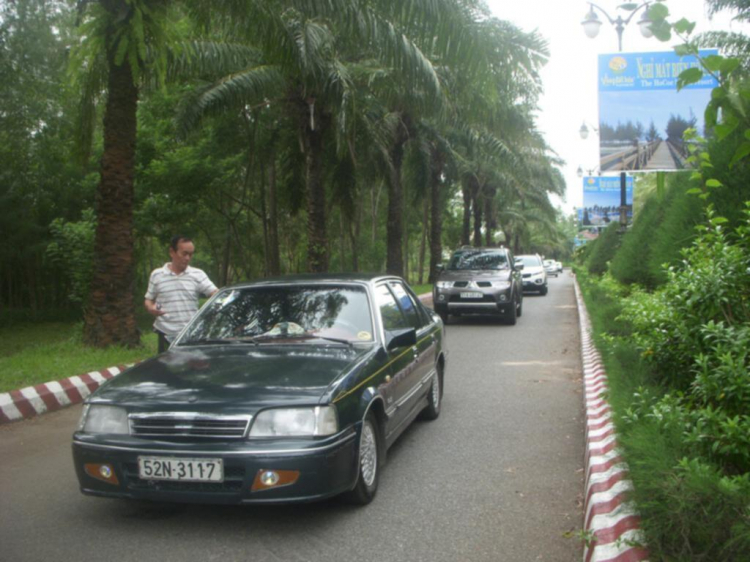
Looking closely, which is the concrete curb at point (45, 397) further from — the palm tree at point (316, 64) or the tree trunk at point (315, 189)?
the tree trunk at point (315, 189)

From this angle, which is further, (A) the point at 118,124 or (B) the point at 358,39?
(B) the point at 358,39

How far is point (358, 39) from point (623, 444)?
872 cm

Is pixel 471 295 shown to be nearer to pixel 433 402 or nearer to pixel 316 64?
pixel 316 64

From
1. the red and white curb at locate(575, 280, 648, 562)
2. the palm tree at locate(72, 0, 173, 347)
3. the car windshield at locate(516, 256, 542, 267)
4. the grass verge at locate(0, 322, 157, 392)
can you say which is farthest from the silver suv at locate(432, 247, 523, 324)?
the car windshield at locate(516, 256, 542, 267)

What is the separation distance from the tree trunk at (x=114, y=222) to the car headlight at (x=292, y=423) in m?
7.28

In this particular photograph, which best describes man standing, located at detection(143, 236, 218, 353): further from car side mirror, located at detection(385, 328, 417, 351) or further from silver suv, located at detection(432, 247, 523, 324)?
silver suv, located at detection(432, 247, 523, 324)

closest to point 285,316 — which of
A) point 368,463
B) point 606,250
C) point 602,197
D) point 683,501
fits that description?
point 368,463

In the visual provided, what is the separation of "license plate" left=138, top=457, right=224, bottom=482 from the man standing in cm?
302

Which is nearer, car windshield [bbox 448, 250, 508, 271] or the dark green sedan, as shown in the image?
the dark green sedan

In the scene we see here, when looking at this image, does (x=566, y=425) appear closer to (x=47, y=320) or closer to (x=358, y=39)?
(x=358, y=39)

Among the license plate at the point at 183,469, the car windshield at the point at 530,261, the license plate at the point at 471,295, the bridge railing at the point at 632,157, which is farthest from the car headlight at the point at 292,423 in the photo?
the car windshield at the point at 530,261

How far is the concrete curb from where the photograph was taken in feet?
24.6

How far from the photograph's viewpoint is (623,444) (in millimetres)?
4352

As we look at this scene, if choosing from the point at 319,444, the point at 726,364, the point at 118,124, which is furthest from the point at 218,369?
the point at 118,124
